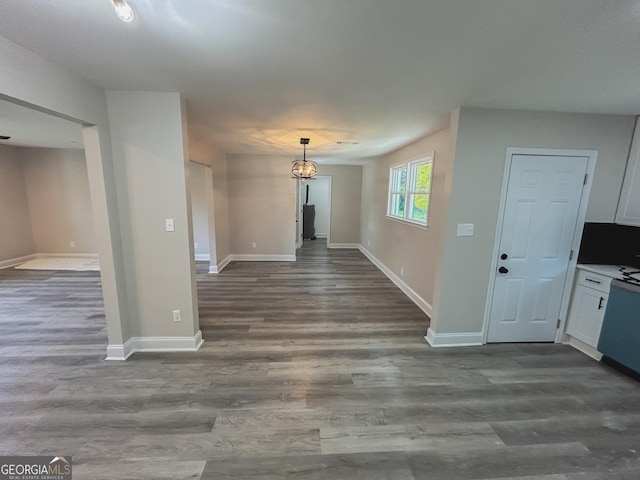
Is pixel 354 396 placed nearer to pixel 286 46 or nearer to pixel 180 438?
pixel 180 438

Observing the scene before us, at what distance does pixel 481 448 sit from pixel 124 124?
3.88 metres

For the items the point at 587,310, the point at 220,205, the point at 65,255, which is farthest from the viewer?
the point at 65,255

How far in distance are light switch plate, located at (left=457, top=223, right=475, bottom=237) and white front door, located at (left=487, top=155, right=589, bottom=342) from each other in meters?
0.36

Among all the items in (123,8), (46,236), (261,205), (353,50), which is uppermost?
(353,50)

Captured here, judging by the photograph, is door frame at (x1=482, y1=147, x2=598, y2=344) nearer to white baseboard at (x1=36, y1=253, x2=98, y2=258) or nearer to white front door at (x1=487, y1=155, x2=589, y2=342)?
white front door at (x1=487, y1=155, x2=589, y2=342)

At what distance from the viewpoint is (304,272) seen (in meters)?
5.64

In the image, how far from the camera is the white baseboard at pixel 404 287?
3.78 m

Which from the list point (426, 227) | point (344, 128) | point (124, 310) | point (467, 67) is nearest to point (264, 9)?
point (467, 67)

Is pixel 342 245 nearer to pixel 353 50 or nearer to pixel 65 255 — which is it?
pixel 353 50

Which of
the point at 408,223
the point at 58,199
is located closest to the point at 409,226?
the point at 408,223

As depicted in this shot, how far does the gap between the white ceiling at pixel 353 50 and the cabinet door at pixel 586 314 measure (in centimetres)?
188

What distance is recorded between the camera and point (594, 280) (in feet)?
8.93

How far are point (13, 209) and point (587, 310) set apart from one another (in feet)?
32.7

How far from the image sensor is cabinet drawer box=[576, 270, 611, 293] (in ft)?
8.54
